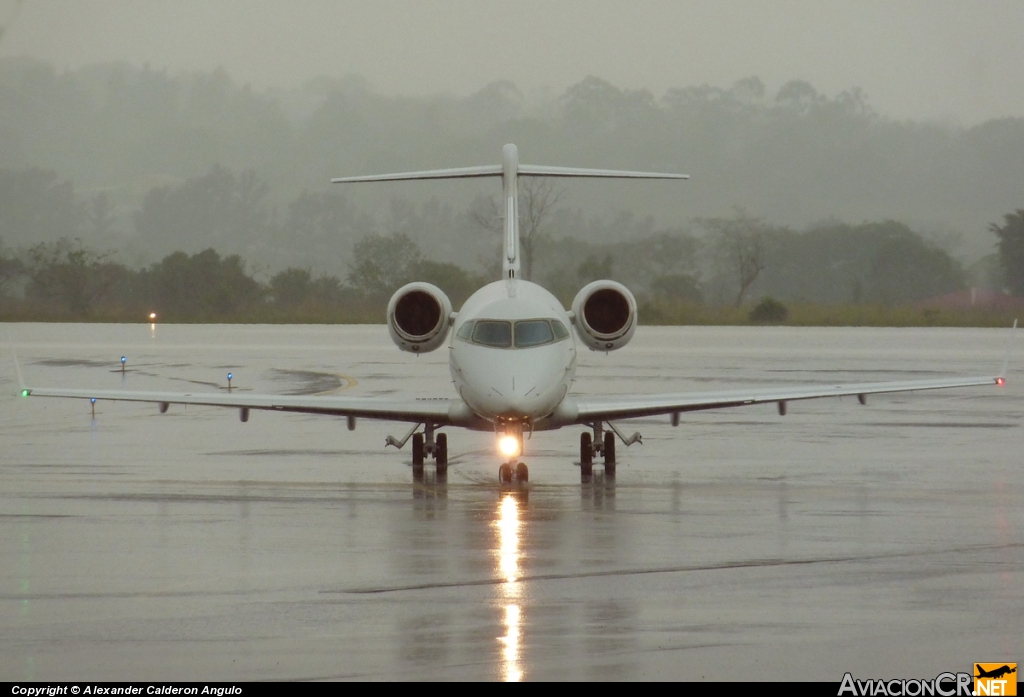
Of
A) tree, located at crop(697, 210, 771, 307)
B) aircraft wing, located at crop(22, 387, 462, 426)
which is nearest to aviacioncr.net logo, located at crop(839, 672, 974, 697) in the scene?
aircraft wing, located at crop(22, 387, 462, 426)

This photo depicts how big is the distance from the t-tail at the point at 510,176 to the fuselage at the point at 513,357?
1.85m

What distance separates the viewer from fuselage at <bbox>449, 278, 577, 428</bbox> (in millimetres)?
14656

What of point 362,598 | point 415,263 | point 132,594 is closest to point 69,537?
point 132,594

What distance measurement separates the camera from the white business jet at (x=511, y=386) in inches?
587

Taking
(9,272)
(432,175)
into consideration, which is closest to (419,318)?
(432,175)

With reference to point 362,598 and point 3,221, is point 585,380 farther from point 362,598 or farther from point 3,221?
point 3,221

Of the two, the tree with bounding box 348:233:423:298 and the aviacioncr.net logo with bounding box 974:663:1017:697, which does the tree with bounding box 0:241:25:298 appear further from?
the aviacioncr.net logo with bounding box 974:663:1017:697

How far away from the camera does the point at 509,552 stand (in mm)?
10867

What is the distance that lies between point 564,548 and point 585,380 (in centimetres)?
2011

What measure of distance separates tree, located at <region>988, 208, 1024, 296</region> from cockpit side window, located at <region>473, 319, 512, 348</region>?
2355 inches

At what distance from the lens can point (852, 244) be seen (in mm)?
75938

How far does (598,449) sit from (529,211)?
24022 millimetres

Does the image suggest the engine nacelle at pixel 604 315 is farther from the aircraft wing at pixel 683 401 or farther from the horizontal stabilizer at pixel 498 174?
the horizontal stabilizer at pixel 498 174

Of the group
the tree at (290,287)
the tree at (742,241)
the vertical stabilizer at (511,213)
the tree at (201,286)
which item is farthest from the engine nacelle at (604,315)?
the tree at (290,287)
